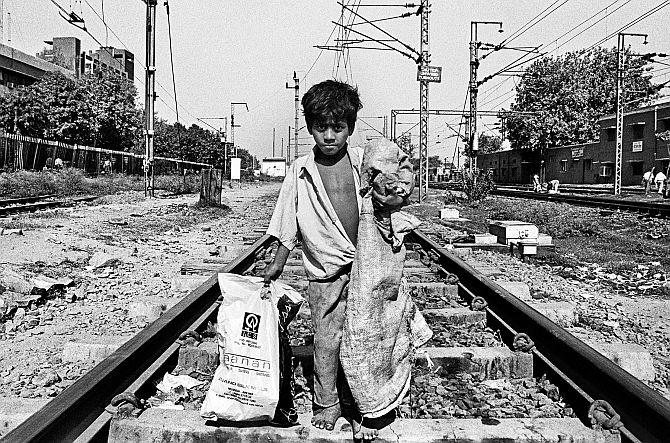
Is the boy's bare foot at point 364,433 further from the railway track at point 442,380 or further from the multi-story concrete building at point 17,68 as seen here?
the multi-story concrete building at point 17,68

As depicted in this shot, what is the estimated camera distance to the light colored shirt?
2.87 metres

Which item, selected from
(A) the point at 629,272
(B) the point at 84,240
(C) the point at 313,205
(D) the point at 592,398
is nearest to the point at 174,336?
(C) the point at 313,205

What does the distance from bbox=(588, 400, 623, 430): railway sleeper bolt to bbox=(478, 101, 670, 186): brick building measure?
43.9 meters

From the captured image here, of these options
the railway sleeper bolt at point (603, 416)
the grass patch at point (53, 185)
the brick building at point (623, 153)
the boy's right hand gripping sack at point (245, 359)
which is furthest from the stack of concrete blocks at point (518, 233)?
the brick building at point (623, 153)

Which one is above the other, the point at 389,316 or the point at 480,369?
the point at 389,316

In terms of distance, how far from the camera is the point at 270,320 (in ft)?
9.32

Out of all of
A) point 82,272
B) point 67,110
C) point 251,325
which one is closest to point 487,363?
point 251,325

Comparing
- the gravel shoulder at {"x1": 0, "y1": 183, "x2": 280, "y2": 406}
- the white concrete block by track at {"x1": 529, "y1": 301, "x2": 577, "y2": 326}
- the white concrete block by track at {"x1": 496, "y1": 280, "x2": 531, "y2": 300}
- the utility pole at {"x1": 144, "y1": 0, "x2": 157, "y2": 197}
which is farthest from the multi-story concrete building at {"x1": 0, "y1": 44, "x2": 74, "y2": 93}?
the white concrete block by track at {"x1": 529, "y1": 301, "x2": 577, "y2": 326}

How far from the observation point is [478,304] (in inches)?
199

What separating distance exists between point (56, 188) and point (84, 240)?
15.9 m

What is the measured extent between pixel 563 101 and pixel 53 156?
43.8 meters

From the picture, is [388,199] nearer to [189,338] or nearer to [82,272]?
[189,338]

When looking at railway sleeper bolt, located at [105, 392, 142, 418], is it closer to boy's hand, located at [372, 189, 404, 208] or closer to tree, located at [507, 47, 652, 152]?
boy's hand, located at [372, 189, 404, 208]

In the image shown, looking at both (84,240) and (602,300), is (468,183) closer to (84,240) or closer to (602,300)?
(84,240)
